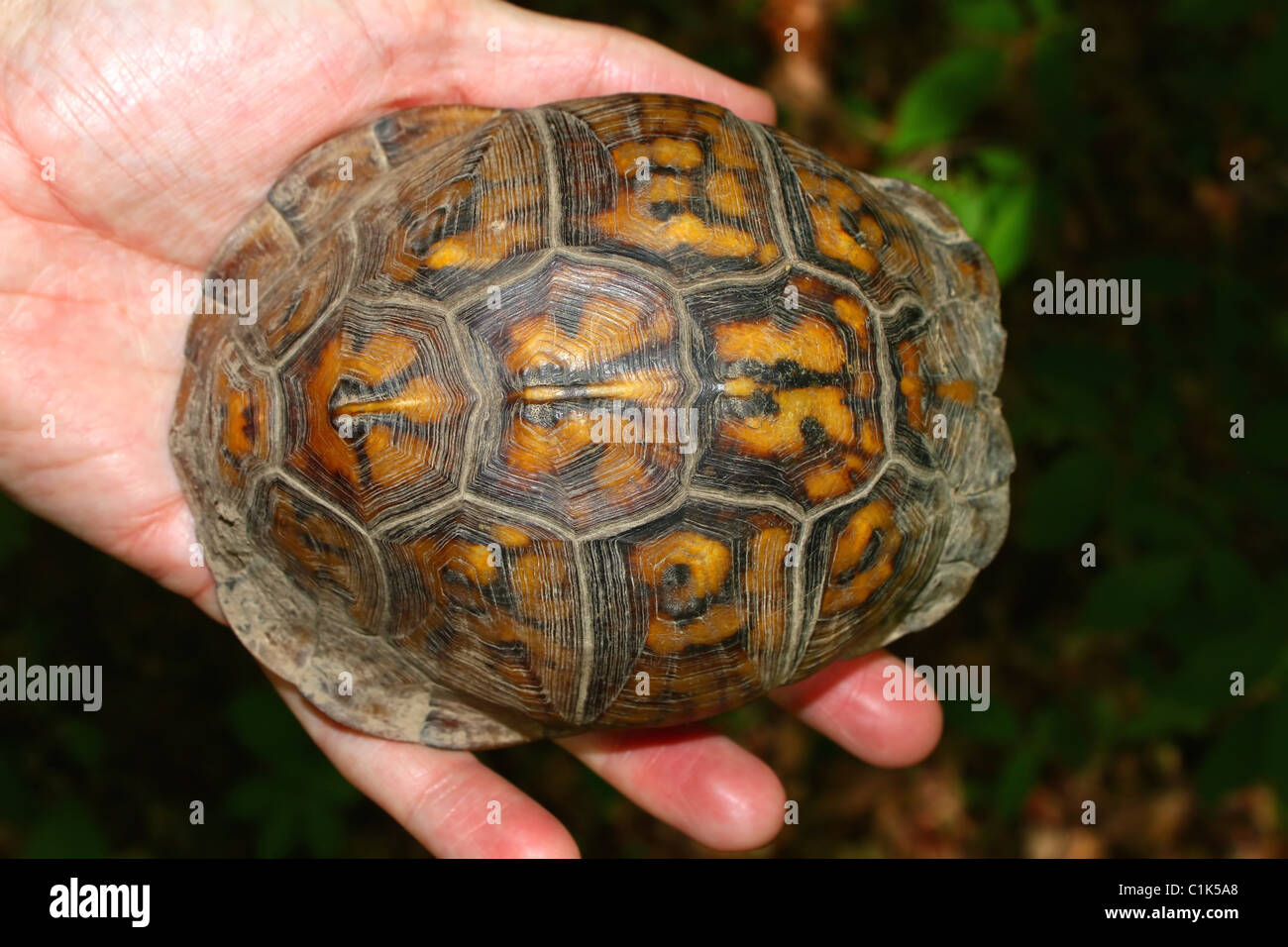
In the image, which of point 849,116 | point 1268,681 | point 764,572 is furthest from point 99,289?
point 1268,681

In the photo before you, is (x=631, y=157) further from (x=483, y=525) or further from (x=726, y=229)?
(x=483, y=525)

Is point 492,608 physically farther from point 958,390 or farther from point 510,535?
point 958,390

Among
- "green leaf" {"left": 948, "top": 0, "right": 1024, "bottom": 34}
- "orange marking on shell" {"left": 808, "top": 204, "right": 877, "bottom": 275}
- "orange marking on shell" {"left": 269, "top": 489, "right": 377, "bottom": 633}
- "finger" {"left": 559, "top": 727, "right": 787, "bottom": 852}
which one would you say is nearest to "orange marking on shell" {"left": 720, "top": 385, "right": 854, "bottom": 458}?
"orange marking on shell" {"left": 808, "top": 204, "right": 877, "bottom": 275}

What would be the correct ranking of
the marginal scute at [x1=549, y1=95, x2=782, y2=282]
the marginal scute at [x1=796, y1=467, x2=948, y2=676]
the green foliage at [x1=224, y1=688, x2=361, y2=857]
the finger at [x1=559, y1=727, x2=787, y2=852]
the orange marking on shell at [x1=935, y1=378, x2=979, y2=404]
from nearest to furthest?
the marginal scute at [x1=549, y1=95, x2=782, y2=282] < the marginal scute at [x1=796, y1=467, x2=948, y2=676] < the orange marking on shell at [x1=935, y1=378, x2=979, y2=404] < the finger at [x1=559, y1=727, x2=787, y2=852] < the green foliage at [x1=224, y1=688, x2=361, y2=857]

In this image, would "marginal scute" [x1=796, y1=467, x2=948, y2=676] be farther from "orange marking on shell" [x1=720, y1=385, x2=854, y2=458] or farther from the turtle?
"orange marking on shell" [x1=720, y1=385, x2=854, y2=458]

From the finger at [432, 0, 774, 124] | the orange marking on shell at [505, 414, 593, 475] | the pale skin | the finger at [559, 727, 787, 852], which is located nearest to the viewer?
the orange marking on shell at [505, 414, 593, 475]

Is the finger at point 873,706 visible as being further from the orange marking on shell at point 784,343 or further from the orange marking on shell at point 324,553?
the orange marking on shell at point 324,553

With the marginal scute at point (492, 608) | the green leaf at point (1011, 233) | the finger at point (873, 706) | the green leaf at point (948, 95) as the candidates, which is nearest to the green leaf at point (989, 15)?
the green leaf at point (948, 95)

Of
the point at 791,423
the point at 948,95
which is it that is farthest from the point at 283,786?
the point at 948,95
